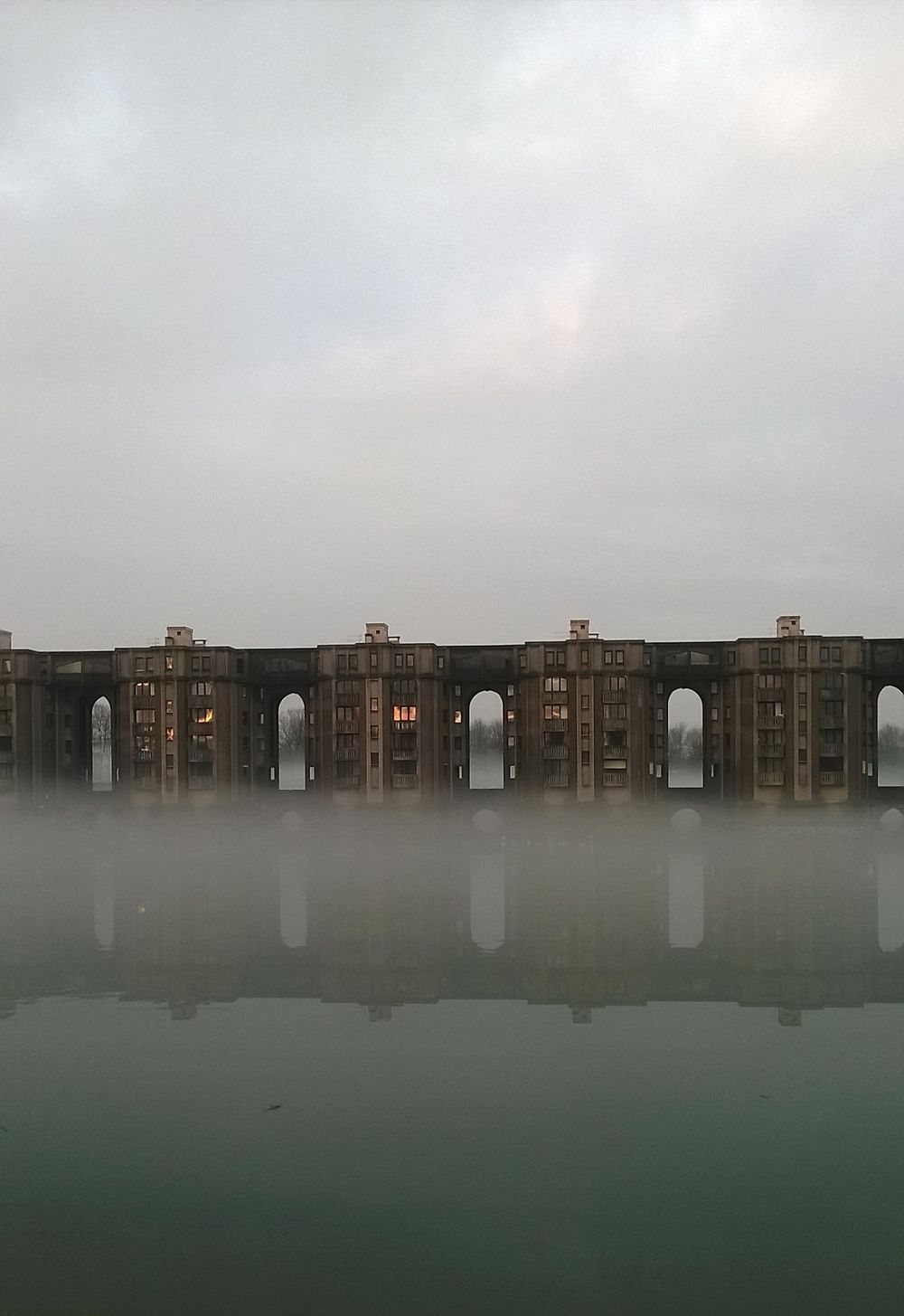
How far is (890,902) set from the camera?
65.1 meters

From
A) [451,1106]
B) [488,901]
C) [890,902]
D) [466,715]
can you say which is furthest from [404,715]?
[451,1106]

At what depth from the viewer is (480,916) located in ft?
200

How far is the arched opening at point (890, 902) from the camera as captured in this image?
5300 centimetres

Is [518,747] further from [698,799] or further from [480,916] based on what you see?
[480,916]

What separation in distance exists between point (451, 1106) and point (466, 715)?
8395 cm

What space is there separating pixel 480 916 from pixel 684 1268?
136ft

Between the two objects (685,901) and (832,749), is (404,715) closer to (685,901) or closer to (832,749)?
(685,901)

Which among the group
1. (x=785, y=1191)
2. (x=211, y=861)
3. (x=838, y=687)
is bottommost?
(x=211, y=861)

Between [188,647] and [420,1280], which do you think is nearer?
[420,1280]

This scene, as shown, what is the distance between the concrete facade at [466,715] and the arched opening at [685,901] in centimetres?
1923

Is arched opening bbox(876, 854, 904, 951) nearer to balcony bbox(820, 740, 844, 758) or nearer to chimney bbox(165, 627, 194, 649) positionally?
balcony bbox(820, 740, 844, 758)

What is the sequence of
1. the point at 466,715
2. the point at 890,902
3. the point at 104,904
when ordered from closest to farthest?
the point at 104,904 → the point at 890,902 → the point at 466,715

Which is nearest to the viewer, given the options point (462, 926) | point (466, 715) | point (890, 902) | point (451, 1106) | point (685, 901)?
point (451, 1106)

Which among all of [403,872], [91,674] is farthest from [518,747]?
[91,674]
